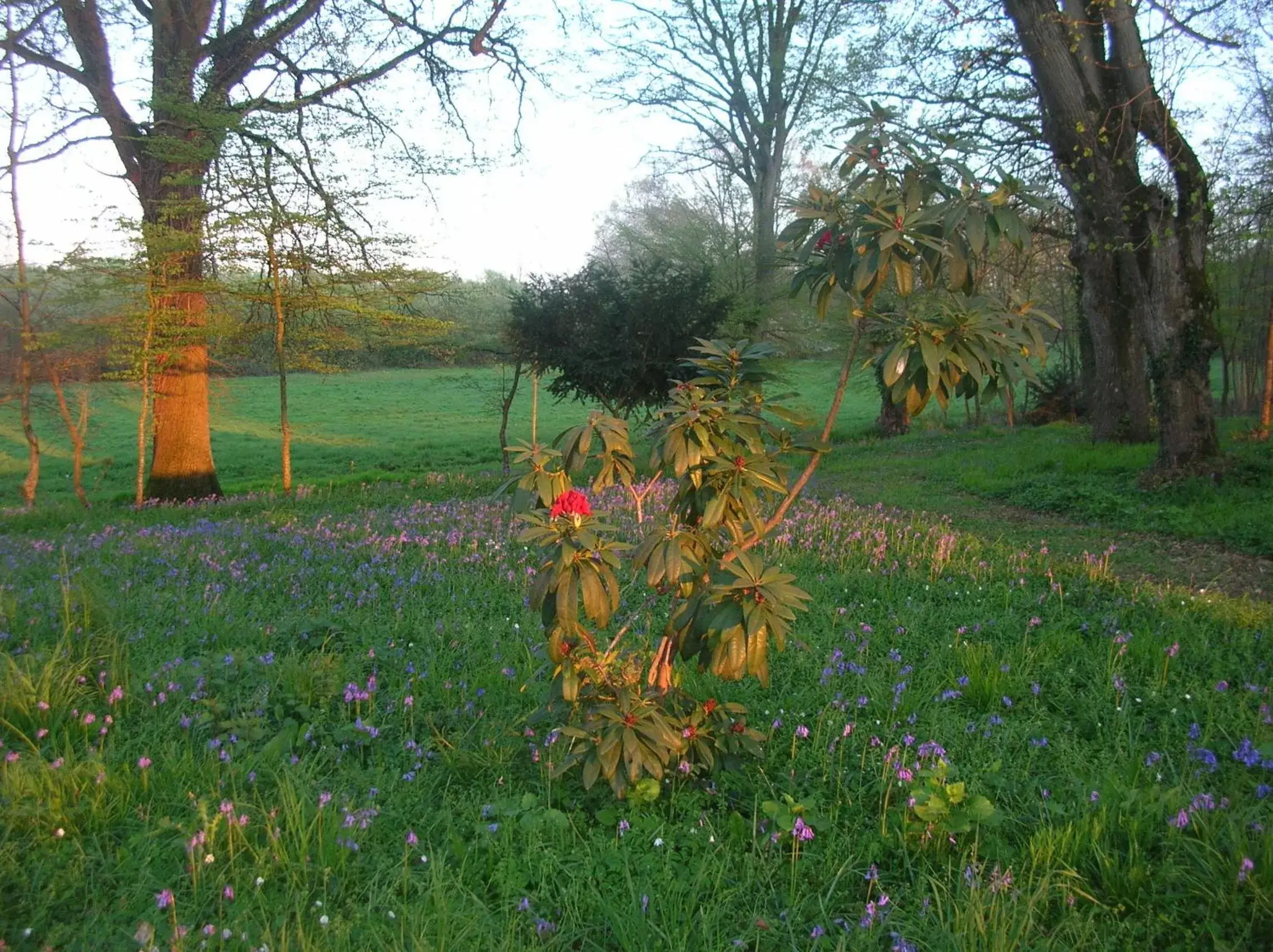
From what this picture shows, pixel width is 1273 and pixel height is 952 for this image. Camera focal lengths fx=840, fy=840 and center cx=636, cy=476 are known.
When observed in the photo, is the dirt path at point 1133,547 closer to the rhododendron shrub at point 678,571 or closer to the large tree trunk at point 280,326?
the rhododendron shrub at point 678,571

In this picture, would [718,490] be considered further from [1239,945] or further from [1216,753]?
[1216,753]

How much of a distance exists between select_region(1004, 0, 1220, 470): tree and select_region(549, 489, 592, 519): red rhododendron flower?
913cm

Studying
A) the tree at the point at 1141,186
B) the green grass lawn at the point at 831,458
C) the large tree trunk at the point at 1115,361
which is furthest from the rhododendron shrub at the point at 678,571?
the large tree trunk at the point at 1115,361

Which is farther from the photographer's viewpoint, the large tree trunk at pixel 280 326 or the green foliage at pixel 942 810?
the large tree trunk at pixel 280 326

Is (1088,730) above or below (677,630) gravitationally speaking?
below

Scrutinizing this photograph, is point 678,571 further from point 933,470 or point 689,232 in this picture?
point 689,232

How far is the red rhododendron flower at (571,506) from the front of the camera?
244 centimetres

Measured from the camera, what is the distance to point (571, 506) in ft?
8.05

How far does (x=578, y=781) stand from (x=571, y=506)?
1162 millimetres

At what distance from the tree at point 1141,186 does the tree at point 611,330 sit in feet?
22.1

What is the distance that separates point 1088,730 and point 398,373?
4731cm

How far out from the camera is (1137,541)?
7723mm

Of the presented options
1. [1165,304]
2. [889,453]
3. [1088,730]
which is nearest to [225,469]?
[889,453]

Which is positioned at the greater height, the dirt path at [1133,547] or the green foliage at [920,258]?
the green foliage at [920,258]
